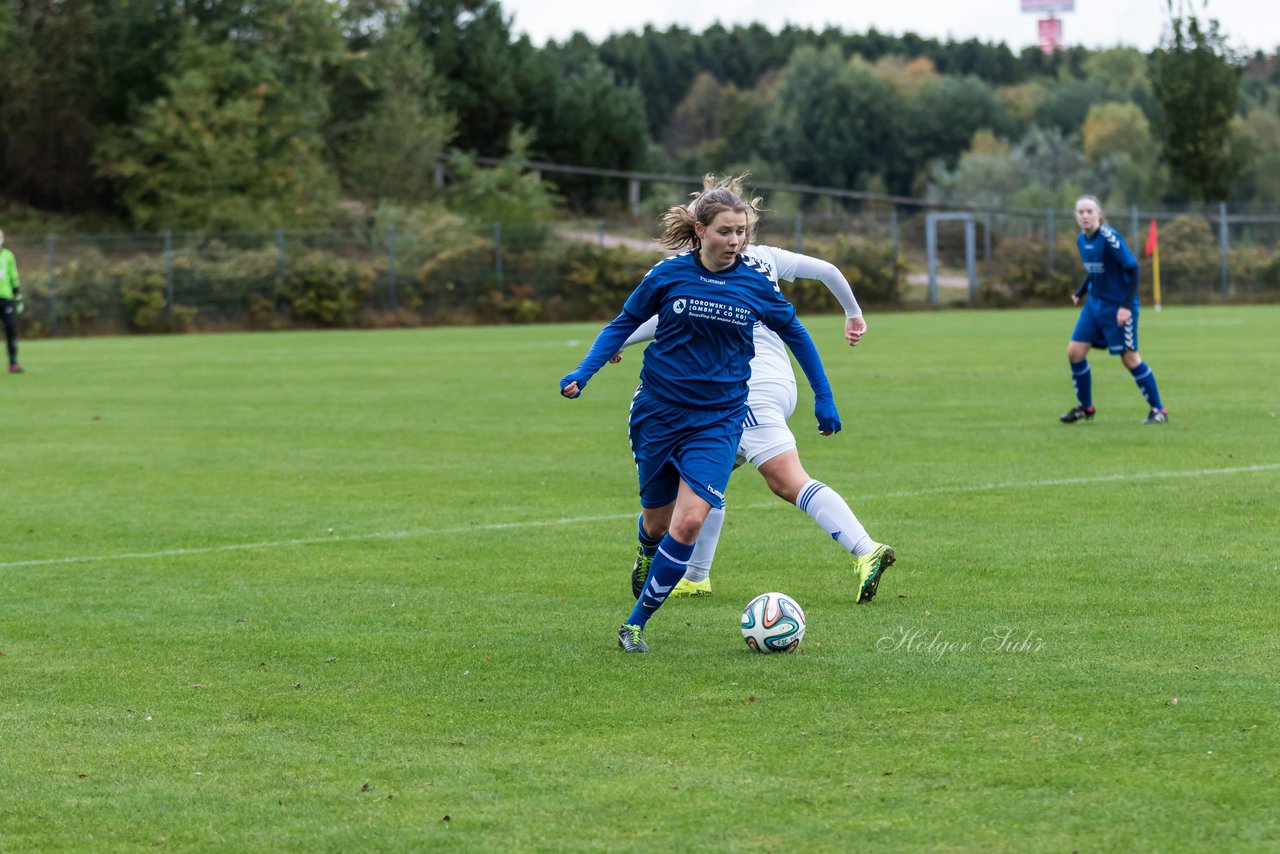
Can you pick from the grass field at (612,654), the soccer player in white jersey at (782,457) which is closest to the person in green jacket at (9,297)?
the grass field at (612,654)

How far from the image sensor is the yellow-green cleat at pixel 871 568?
7719 millimetres

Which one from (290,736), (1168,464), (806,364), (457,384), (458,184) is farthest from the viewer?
(458,184)

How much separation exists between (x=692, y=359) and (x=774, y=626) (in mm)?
1192

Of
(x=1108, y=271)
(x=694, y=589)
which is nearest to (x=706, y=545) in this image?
(x=694, y=589)

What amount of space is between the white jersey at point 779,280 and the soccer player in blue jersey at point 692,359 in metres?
0.44

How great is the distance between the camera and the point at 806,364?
7668mm

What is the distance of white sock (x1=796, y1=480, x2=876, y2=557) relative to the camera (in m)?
7.87

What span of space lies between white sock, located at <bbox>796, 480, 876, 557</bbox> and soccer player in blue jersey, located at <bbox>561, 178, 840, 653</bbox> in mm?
847

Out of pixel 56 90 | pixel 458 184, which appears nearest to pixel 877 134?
pixel 458 184

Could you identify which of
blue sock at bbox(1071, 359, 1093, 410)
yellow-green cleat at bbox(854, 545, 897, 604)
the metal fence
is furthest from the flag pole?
yellow-green cleat at bbox(854, 545, 897, 604)

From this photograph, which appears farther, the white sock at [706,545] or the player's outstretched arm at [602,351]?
the white sock at [706,545]

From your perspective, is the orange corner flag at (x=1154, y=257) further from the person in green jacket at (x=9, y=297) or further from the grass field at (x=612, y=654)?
the grass field at (x=612, y=654)

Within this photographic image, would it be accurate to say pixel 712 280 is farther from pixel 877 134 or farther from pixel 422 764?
pixel 877 134

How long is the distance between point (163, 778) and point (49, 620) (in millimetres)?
2966
